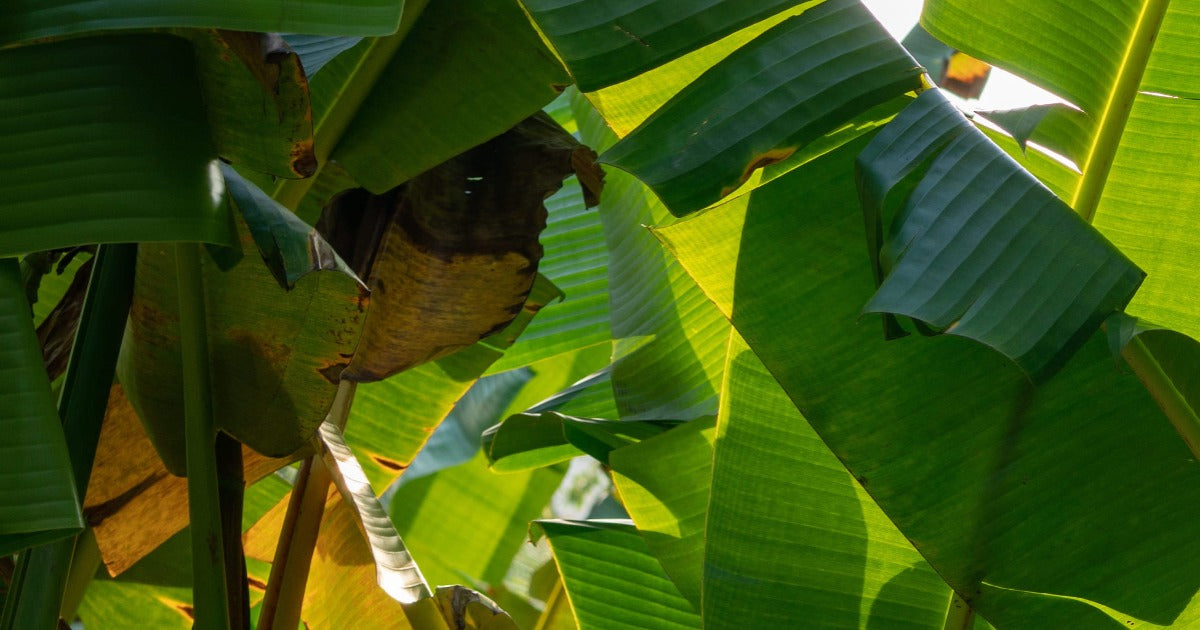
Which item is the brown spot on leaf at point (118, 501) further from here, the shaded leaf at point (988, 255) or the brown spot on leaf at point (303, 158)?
the shaded leaf at point (988, 255)

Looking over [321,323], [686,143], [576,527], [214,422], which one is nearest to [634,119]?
[686,143]

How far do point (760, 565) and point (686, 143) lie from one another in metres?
0.36

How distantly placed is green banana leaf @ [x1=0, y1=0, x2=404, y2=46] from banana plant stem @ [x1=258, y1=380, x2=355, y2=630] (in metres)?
0.40

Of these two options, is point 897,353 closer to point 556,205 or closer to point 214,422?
point 214,422

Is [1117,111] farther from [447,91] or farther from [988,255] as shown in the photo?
[447,91]

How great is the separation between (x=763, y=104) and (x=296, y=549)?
605 mm

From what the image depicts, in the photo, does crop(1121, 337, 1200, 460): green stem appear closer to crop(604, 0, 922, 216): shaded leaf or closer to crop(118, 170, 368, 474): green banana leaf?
crop(604, 0, 922, 216): shaded leaf

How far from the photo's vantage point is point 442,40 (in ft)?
2.72

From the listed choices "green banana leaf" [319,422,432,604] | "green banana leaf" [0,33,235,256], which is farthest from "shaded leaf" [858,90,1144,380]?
"green banana leaf" [319,422,432,604]

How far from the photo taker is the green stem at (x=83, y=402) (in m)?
0.66

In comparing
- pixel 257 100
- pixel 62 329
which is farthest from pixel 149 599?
pixel 257 100

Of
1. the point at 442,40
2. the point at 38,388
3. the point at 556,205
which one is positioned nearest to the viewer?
the point at 38,388

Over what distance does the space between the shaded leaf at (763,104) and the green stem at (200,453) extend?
0.33 meters

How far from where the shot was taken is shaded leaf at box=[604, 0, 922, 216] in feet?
1.82
